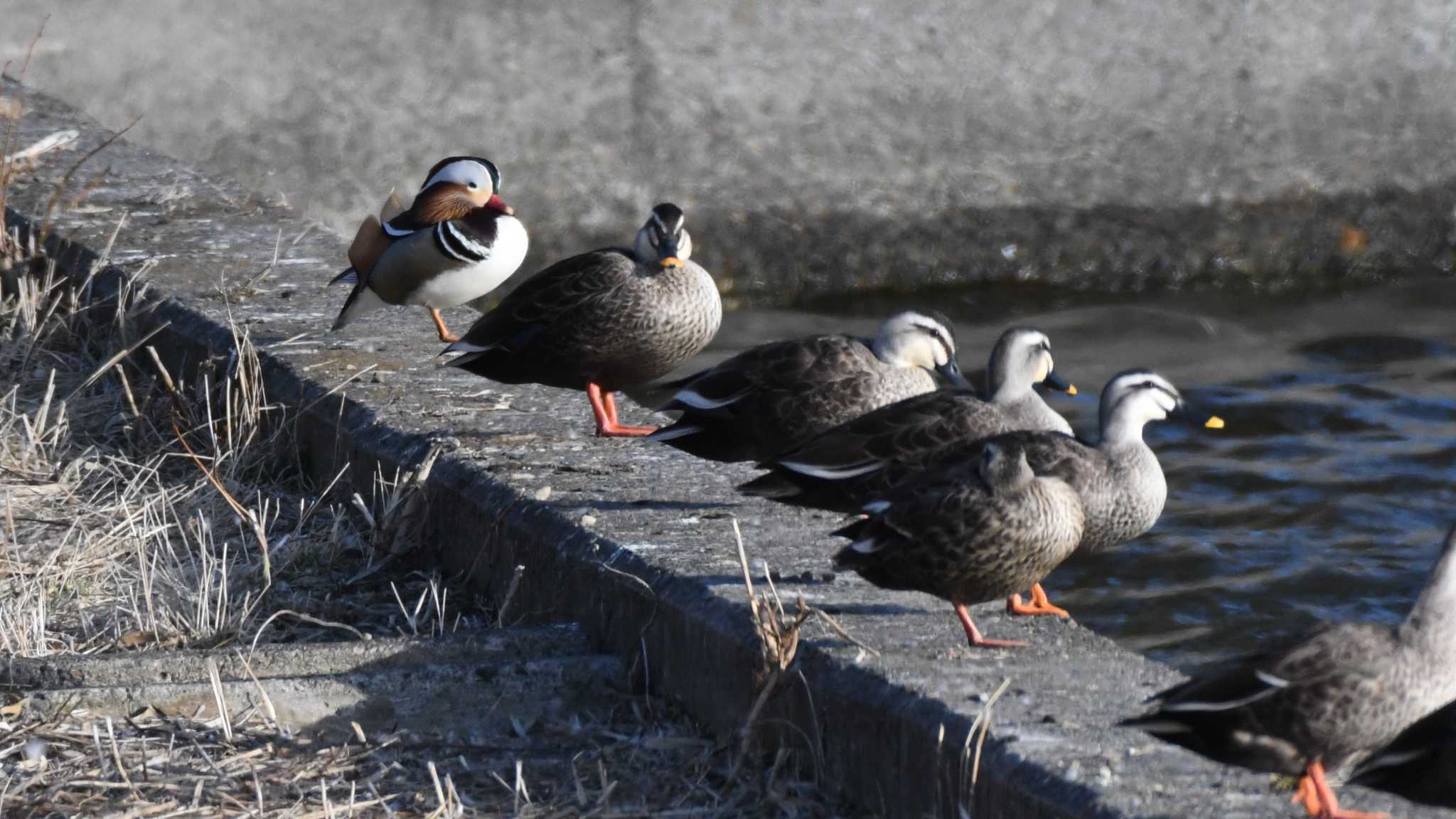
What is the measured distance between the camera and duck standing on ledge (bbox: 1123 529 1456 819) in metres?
3.05

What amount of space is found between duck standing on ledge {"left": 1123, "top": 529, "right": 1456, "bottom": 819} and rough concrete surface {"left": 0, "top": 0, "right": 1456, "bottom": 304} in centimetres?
767

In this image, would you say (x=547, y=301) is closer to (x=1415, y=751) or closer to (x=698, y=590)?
(x=698, y=590)

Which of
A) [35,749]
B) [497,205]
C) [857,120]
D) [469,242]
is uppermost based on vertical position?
[857,120]

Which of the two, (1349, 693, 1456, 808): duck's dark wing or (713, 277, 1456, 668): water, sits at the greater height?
(1349, 693, 1456, 808): duck's dark wing

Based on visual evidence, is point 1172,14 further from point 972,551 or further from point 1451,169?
point 972,551

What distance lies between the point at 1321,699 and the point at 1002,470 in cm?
86

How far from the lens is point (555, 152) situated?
420 inches

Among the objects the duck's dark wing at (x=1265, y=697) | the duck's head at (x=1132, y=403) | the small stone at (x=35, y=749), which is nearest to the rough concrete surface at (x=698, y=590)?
the duck's dark wing at (x=1265, y=697)

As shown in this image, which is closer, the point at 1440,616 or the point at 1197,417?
the point at 1440,616

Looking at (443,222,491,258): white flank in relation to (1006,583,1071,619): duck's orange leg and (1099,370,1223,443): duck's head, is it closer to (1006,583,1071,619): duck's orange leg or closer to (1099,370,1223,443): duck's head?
(1099,370,1223,443): duck's head

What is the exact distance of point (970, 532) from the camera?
368cm

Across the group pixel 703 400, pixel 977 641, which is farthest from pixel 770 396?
pixel 977 641

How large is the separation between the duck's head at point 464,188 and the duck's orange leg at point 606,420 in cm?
95

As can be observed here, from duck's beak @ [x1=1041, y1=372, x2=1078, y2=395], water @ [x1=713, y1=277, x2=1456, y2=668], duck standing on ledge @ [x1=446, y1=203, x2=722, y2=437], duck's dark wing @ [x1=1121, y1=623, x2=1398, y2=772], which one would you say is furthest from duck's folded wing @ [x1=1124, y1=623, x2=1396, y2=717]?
water @ [x1=713, y1=277, x2=1456, y2=668]
